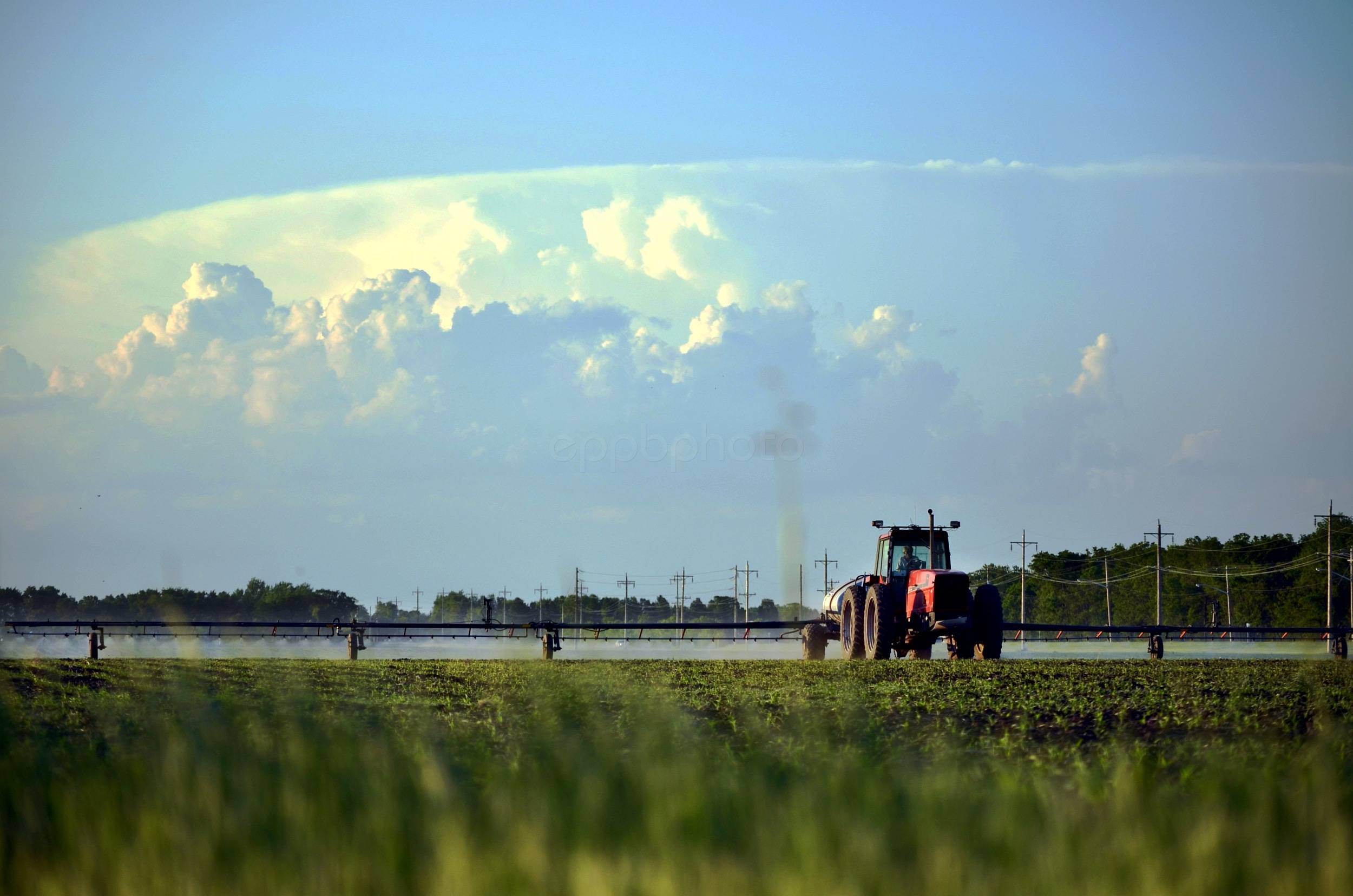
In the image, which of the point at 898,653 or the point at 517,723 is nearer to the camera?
the point at 517,723

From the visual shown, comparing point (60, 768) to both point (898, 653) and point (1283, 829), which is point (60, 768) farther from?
point (898, 653)

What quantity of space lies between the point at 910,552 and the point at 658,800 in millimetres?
21847

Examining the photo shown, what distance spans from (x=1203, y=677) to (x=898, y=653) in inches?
366

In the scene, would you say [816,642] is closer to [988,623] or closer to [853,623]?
[853,623]

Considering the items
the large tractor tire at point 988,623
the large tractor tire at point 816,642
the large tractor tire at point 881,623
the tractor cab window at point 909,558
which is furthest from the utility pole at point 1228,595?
the large tractor tire at point 881,623

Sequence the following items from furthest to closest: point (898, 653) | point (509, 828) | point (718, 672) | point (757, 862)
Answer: point (898, 653) → point (718, 672) → point (509, 828) → point (757, 862)

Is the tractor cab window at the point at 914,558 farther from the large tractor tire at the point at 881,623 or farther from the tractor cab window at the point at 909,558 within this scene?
the large tractor tire at the point at 881,623

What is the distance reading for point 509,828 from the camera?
457cm

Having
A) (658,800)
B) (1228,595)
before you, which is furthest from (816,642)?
(1228,595)

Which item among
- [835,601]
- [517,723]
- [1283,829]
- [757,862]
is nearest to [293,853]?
[757,862]

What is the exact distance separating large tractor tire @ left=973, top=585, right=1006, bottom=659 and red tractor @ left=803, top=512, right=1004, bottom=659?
1cm

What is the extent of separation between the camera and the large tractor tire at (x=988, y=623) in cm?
2409

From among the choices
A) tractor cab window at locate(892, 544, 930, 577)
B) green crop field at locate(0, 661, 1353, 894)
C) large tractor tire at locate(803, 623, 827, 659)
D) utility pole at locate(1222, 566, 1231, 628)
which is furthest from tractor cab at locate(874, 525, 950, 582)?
utility pole at locate(1222, 566, 1231, 628)

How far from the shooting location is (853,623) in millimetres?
26344
